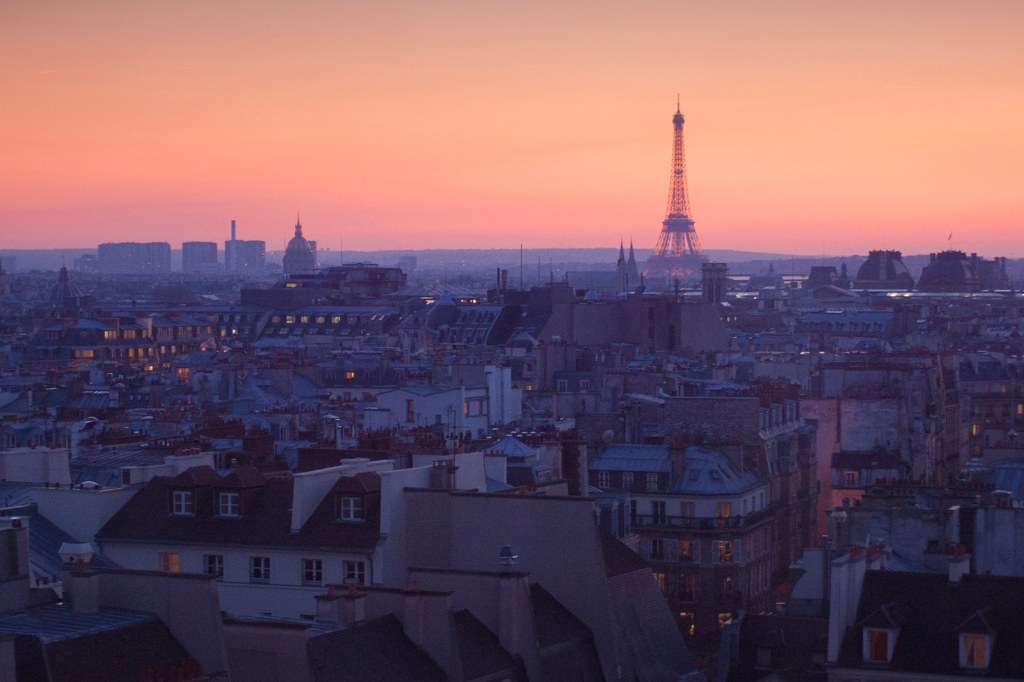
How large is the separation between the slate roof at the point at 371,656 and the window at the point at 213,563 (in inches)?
252

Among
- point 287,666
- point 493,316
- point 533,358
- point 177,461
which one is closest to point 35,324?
point 493,316

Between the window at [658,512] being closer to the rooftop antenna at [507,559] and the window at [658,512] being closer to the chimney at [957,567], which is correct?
the chimney at [957,567]

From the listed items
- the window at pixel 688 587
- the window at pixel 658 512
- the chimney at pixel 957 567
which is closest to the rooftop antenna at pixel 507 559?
the chimney at pixel 957 567

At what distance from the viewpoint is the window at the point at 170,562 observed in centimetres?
2862

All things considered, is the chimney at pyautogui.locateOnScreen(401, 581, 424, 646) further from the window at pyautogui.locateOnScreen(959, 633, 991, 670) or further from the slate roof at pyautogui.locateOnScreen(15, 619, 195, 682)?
the window at pyautogui.locateOnScreen(959, 633, 991, 670)

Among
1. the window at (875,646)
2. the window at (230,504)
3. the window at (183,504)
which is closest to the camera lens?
the window at (875,646)

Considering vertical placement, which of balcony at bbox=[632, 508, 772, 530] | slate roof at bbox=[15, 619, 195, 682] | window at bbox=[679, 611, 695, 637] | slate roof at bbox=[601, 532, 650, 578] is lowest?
window at bbox=[679, 611, 695, 637]

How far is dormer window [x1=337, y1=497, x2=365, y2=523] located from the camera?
90.9 feet

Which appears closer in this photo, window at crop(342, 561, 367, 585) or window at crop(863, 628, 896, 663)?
window at crop(863, 628, 896, 663)

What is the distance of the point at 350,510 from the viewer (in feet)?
91.2

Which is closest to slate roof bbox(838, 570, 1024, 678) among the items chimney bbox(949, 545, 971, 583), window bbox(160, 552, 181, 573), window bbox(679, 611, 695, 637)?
chimney bbox(949, 545, 971, 583)

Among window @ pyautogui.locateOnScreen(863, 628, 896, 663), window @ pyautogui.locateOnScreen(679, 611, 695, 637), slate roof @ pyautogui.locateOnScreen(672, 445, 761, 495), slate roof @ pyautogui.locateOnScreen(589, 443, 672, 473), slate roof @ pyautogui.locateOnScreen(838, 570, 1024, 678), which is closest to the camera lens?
slate roof @ pyautogui.locateOnScreen(838, 570, 1024, 678)

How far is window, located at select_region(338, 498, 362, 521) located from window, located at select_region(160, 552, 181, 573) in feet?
8.44

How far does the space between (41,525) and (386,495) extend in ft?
16.8
